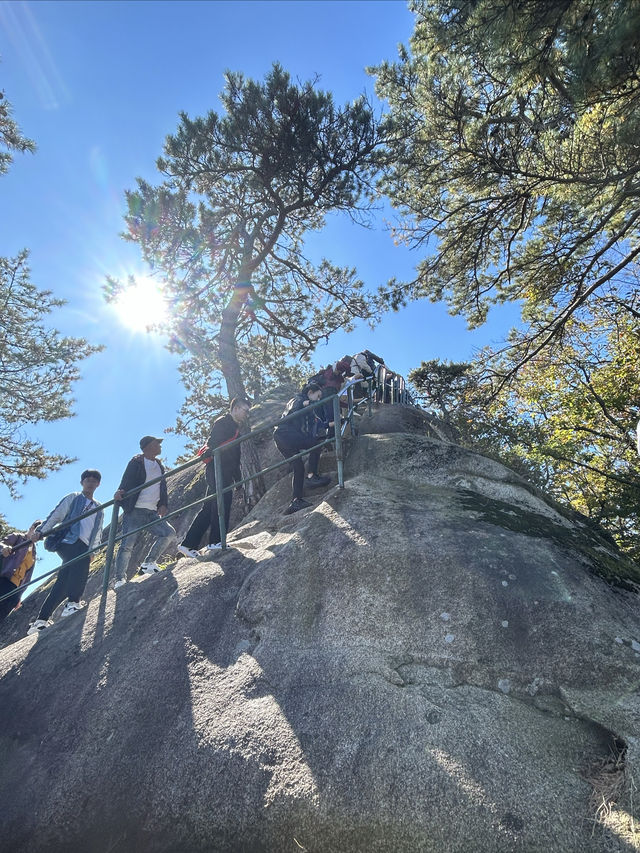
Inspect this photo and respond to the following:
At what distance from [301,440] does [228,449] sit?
1092 mm

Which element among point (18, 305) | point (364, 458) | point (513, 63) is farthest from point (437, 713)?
point (18, 305)

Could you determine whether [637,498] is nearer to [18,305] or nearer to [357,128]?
[357,128]

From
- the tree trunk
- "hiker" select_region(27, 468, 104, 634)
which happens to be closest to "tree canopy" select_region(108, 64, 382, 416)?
the tree trunk

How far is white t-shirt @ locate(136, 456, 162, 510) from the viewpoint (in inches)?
234

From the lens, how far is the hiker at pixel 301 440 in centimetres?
632

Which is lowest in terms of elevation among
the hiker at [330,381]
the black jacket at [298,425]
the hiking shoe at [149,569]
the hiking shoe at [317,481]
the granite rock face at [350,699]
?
the granite rock face at [350,699]

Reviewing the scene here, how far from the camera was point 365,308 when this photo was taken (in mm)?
12961

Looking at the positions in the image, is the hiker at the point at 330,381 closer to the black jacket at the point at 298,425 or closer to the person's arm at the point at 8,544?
the black jacket at the point at 298,425

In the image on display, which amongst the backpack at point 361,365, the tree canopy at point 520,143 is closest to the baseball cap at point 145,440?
the backpack at point 361,365

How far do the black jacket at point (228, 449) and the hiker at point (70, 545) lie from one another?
60.5 inches

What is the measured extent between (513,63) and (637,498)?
26.4 ft

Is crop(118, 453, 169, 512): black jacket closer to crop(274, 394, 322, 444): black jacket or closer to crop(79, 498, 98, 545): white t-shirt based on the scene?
crop(79, 498, 98, 545): white t-shirt

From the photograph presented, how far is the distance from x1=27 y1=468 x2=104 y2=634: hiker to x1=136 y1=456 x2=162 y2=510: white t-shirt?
0.48m

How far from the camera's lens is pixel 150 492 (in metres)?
6.00
